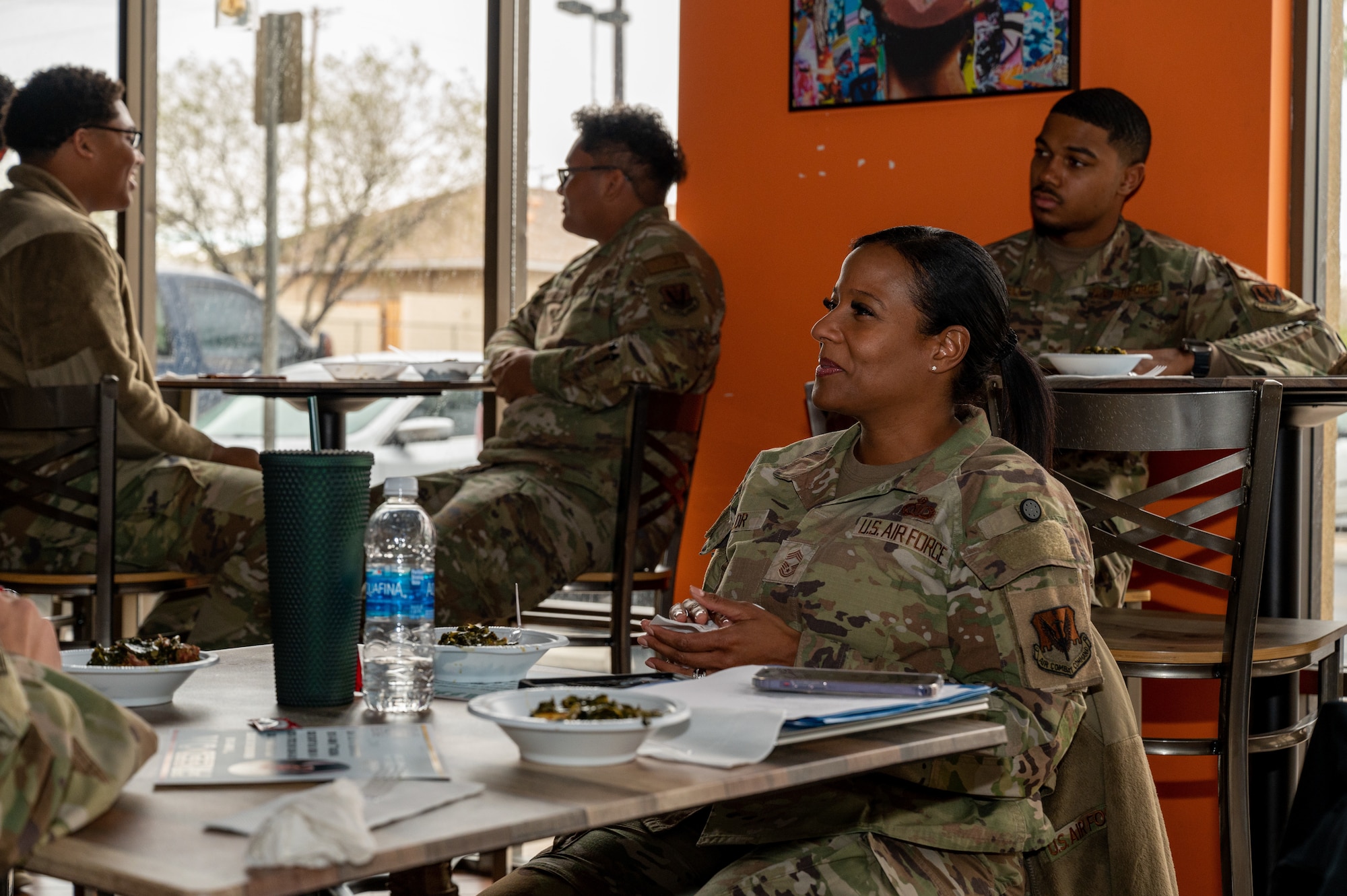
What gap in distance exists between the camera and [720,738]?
1038 millimetres

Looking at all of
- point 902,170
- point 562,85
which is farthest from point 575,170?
point 902,170

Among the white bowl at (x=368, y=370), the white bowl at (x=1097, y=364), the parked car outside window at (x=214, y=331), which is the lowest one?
the white bowl at (x=368, y=370)

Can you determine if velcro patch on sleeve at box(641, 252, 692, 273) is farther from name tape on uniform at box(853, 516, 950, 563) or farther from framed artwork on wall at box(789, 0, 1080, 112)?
name tape on uniform at box(853, 516, 950, 563)

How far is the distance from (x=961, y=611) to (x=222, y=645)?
2235mm

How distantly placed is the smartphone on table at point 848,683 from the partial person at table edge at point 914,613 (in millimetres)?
153

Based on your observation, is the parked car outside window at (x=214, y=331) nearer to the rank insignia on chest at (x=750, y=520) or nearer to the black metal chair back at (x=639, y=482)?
the black metal chair back at (x=639, y=482)

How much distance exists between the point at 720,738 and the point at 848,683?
17cm

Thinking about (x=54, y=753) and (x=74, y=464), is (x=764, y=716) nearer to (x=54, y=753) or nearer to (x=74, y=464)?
(x=54, y=753)

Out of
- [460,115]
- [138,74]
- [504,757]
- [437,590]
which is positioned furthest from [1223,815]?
[138,74]

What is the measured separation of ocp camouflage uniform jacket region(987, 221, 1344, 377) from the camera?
9.42 ft

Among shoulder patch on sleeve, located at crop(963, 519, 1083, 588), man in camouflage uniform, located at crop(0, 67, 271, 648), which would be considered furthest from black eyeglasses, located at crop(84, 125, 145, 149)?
shoulder patch on sleeve, located at crop(963, 519, 1083, 588)

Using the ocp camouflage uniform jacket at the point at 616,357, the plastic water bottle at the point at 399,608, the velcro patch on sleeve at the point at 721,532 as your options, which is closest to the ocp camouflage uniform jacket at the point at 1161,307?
the ocp camouflage uniform jacket at the point at 616,357

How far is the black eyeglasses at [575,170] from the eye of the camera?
386 centimetres

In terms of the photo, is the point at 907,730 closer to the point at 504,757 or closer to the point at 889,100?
the point at 504,757
